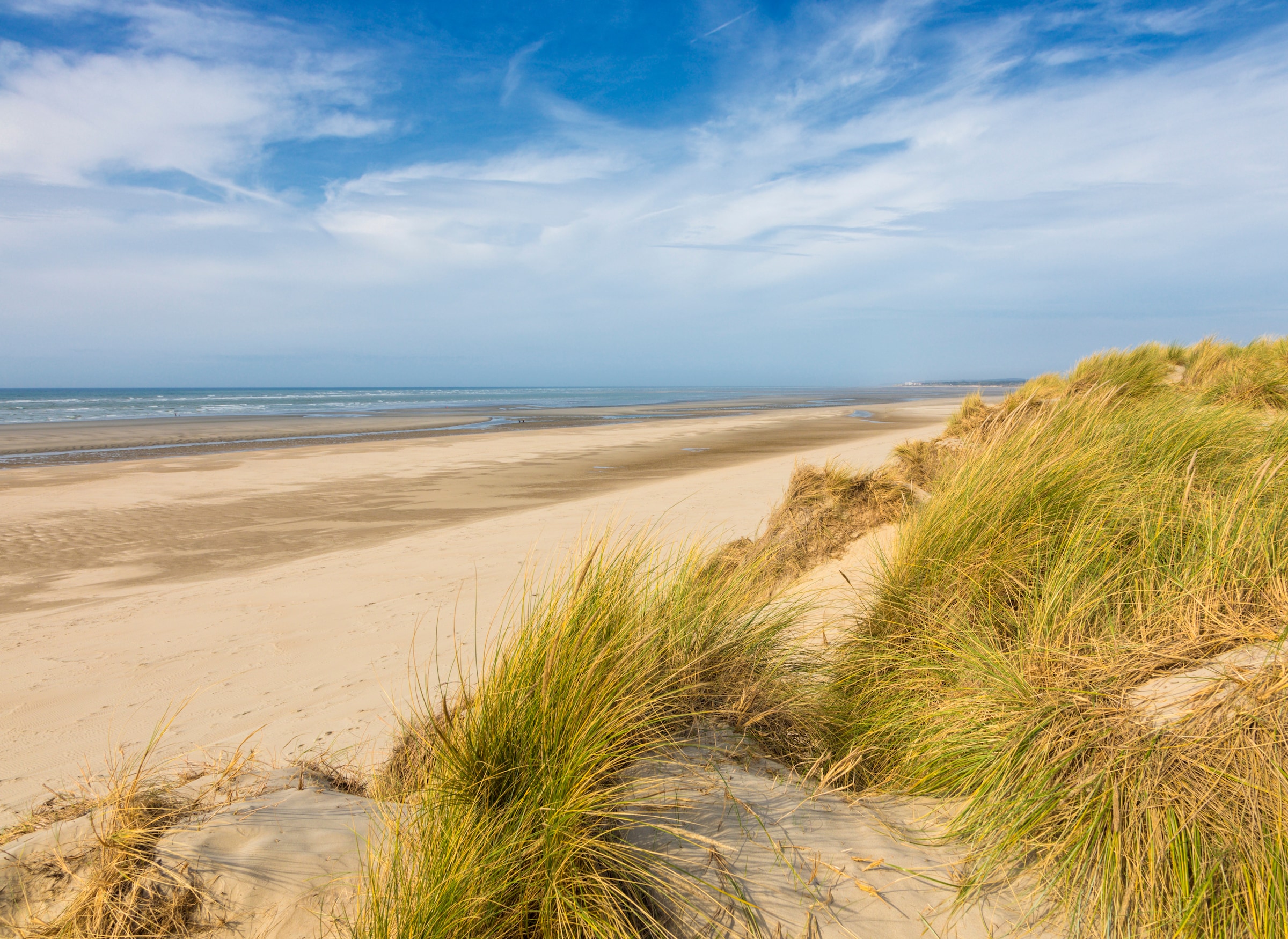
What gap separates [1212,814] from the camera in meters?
1.78

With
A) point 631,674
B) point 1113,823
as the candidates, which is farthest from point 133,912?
point 1113,823

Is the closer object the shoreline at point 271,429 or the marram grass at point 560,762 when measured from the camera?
the marram grass at point 560,762

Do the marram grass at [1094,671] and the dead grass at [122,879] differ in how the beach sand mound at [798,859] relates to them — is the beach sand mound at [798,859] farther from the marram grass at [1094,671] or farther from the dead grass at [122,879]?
the dead grass at [122,879]

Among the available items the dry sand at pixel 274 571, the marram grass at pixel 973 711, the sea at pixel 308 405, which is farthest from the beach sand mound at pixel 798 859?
the sea at pixel 308 405

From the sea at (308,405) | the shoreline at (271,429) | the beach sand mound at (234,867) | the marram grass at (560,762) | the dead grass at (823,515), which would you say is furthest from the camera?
the sea at (308,405)

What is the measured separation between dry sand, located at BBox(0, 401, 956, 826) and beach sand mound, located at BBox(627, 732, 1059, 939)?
1485 millimetres

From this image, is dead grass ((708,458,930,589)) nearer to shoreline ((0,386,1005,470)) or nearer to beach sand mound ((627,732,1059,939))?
beach sand mound ((627,732,1059,939))

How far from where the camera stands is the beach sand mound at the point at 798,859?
182 cm

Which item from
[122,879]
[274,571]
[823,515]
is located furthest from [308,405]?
[122,879]

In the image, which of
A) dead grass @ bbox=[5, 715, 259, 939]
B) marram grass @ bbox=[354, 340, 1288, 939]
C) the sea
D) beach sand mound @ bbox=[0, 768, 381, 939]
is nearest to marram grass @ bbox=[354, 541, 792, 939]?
marram grass @ bbox=[354, 340, 1288, 939]

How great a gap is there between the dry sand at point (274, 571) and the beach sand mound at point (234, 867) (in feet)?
2.79

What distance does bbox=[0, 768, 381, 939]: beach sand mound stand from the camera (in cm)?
187

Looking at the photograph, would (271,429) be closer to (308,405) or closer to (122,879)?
(308,405)

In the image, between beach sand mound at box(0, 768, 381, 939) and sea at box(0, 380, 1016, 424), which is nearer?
beach sand mound at box(0, 768, 381, 939)
